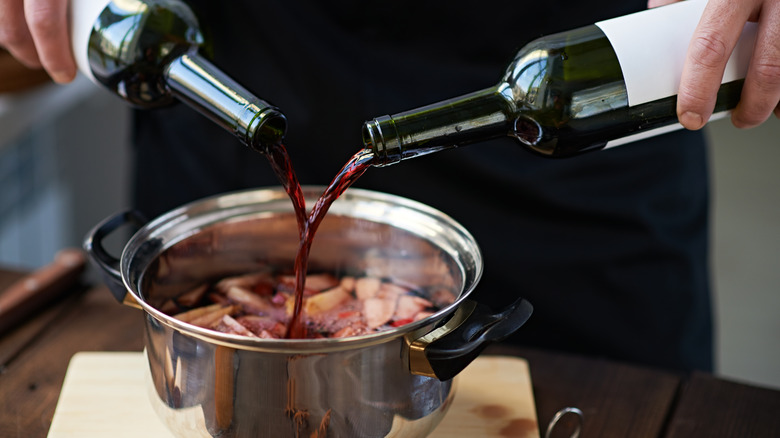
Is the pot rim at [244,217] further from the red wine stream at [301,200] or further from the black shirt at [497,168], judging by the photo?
the black shirt at [497,168]

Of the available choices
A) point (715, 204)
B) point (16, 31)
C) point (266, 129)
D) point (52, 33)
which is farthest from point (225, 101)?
point (715, 204)

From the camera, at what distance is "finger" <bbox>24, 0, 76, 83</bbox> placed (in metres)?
0.89

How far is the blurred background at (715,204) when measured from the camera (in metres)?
2.33

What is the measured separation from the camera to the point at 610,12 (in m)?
1.13

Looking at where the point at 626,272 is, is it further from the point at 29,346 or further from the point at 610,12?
the point at 29,346

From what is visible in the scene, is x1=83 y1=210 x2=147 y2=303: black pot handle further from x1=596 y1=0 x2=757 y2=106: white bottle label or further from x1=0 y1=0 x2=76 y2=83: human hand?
x1=596 y1=0 x2=757 y2=106: white bottle label

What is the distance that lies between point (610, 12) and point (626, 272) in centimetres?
41

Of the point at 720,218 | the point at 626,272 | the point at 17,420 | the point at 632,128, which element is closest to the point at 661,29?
the point at 632,128

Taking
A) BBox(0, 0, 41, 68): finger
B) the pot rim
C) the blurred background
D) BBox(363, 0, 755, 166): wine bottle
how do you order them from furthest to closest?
the blurred background
BBox(0, 0, 41, 68): finger
BBox(363, 0, 755, 166): wine bottle
the pot rim

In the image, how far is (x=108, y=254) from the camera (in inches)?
33.0

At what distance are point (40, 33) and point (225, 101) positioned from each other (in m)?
0.29

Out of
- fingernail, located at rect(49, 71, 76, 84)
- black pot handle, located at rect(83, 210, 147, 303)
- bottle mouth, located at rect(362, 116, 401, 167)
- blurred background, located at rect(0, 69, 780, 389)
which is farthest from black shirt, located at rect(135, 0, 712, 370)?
blurred background, located at rect(0, 69, 780, 389)

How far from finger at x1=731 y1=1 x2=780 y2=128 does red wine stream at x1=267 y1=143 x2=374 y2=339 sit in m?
0.39

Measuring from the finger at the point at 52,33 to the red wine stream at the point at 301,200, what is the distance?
1.10ft
